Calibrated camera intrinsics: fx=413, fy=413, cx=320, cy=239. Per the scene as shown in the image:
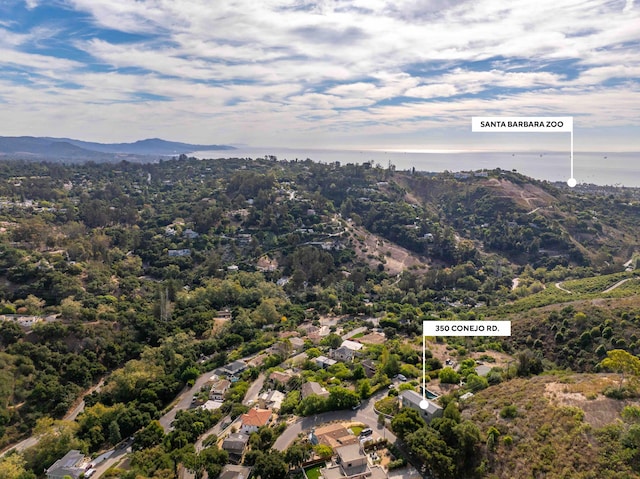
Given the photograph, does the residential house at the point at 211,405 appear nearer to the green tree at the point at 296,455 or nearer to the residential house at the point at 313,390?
the residential house at the point at 313,390

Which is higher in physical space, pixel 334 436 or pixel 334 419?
pixel 334 436

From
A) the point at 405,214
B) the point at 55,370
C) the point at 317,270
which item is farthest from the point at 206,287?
the point at 405,214

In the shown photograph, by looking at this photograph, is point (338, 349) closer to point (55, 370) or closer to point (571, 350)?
point (571, 350)

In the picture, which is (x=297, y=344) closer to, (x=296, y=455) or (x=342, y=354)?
(x=342, y=354)

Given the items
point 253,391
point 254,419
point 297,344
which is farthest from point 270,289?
point 254,419

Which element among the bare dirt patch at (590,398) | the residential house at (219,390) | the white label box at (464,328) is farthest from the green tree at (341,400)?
the bare dirt patch at (590,398)
